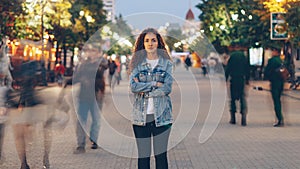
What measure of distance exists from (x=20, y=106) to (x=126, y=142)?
14.0ft

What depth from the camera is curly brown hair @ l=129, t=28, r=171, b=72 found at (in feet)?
24.1

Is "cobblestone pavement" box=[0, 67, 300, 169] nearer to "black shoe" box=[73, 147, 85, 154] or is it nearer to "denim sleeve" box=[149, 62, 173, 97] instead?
"black shoe" box=[73, 147, 85, 154]

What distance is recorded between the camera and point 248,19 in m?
53.6

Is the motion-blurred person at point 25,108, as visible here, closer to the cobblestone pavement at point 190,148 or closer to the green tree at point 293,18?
the cobblestone pavement at point 190,148

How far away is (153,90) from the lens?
717cm

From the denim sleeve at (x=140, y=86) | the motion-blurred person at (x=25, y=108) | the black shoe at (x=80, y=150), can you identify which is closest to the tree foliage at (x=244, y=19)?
the black shoe at (x=80, y=150)

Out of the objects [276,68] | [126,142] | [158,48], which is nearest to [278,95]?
[276,68]

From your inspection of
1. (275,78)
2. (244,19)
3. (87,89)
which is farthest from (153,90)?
(244,19)

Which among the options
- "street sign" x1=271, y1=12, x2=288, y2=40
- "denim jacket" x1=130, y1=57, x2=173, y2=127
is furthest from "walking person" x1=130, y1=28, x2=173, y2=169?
"street sign" x1=271, y1=12, x2=288, y2=40

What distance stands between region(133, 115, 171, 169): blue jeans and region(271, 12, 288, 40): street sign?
28.4 metres

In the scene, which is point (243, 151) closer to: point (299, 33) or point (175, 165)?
point (175, 165)

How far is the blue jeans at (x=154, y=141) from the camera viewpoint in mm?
7328

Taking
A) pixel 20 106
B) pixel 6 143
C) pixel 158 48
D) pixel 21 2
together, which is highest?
pixel 21 2

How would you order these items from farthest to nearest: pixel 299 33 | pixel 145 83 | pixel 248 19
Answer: pixel 248 19 < pixel 299 33 < pixel 145 83
